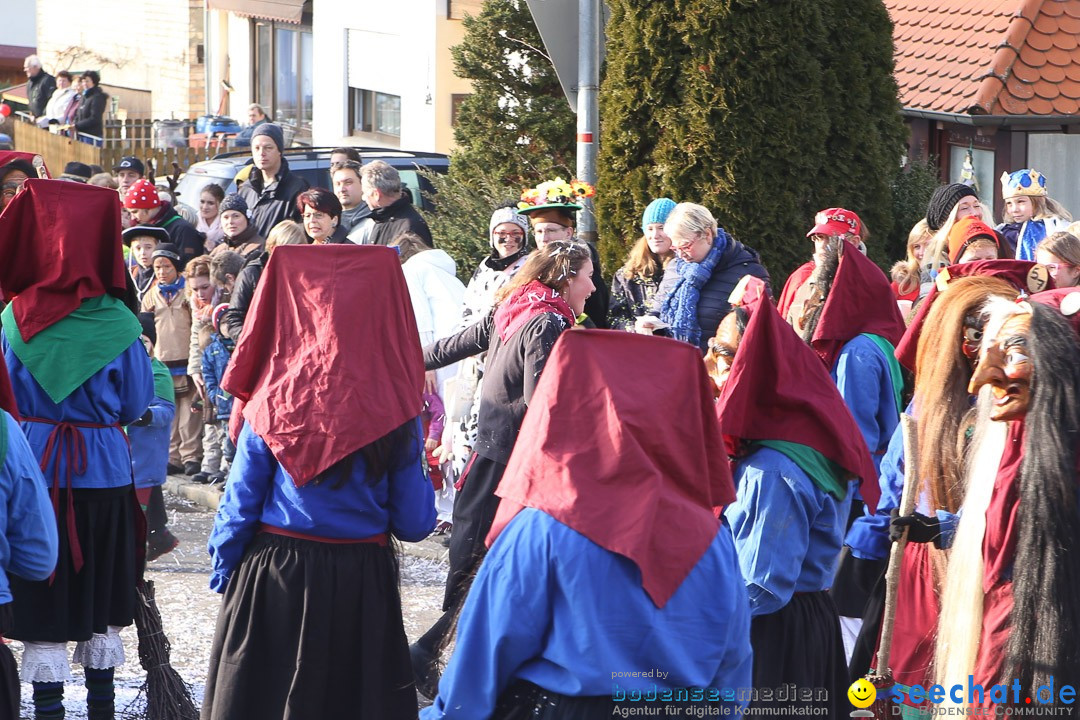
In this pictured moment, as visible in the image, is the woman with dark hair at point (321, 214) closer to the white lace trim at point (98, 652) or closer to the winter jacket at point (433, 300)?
the winter jacket at point (433, 300)

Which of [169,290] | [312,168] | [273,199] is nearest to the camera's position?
[169,290]

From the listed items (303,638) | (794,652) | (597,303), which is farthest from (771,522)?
(597,303)

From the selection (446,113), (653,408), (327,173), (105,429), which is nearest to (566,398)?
(653,408)

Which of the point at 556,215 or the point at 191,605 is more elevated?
the point at 556,215

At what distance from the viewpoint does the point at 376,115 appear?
68.8ft

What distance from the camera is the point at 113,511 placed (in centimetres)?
571

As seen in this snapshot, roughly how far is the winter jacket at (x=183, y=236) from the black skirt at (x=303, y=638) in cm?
712

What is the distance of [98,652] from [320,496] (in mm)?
1705

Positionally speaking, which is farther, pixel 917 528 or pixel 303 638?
pixel 303 638

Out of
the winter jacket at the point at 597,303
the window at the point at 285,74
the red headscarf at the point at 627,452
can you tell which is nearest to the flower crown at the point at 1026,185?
the winter jacket at the point at 597,303

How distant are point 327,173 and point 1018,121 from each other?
21.1 feet

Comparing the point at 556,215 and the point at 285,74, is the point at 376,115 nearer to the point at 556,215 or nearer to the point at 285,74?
the point at 285,74

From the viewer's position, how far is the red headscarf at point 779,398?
407 centimetres

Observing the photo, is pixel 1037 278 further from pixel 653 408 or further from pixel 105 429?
pixel 105 429
